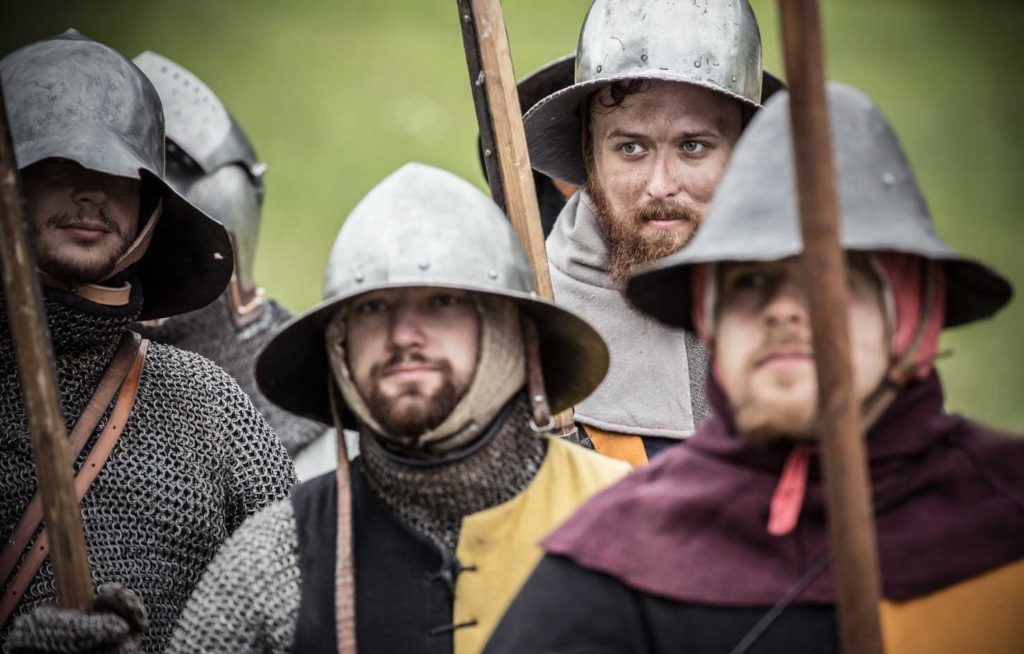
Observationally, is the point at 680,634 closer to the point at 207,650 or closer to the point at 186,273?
the point at 207,650

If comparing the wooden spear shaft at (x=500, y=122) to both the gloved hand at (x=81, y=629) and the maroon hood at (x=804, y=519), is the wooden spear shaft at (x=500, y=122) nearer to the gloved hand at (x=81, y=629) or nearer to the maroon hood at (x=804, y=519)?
the gloved hand at (x=81, y=629)

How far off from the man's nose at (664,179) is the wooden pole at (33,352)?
2259mm

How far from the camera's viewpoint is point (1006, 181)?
64.2ft

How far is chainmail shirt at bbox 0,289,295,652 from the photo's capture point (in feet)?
17.3

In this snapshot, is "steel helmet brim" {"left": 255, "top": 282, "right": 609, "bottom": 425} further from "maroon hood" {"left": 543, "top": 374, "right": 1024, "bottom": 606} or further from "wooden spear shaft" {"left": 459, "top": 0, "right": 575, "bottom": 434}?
"maroon hood" {"left": 543, "top": 374, "right": 1024, "bottom": 606}

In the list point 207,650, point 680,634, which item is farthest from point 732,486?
point 207,650

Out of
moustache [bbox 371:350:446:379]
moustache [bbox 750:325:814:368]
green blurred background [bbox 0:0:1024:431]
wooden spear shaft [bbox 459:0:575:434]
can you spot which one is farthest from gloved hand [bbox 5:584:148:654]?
green blurred background [bbox 0:0:1024:431]

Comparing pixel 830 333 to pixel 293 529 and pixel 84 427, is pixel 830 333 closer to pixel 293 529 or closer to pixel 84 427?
Result: pixel 293 529

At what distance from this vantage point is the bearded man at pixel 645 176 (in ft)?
19.2

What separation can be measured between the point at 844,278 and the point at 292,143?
15.8 meters

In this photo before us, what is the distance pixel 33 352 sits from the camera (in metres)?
4.26

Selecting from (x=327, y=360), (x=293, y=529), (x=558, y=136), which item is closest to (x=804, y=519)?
(x=293, y=529)

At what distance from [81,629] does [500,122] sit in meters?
1.94

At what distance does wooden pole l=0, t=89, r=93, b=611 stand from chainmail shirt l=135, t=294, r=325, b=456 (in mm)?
3570
